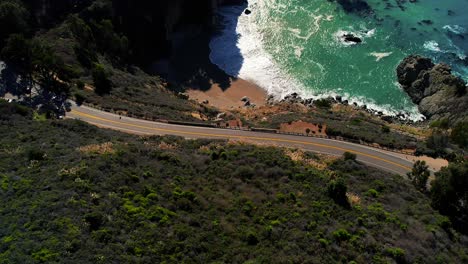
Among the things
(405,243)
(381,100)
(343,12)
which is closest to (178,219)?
(405,243)

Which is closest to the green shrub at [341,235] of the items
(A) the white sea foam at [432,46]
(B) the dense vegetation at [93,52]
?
(B) the dense vegetation at [93,52]

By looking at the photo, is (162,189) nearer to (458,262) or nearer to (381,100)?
(458,262)

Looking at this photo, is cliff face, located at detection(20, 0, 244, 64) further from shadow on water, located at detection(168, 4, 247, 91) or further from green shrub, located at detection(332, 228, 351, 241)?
green shrub, located at detection(332, 228, 351, 241)

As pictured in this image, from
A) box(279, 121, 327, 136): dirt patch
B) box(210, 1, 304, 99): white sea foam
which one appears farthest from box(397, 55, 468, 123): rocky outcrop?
box(279, 121, 327, 136): dirt patch

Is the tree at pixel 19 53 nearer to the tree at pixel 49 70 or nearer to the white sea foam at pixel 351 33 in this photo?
the tree at pixel 49 70

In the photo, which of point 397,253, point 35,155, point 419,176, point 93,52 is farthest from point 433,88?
point 35,155
